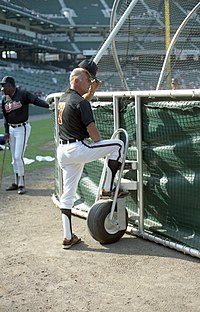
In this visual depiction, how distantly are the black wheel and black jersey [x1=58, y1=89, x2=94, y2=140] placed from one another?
2.21 ft

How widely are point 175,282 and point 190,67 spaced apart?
4276mm

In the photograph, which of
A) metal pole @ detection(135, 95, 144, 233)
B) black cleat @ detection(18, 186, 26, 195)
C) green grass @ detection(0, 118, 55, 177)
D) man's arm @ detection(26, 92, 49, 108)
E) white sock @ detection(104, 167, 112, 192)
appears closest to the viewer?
white sock @ detection(104, 167, 112, 192)

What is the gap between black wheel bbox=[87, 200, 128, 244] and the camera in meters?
4.37

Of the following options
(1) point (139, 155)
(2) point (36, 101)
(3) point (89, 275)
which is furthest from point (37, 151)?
(3) point (89, 275)

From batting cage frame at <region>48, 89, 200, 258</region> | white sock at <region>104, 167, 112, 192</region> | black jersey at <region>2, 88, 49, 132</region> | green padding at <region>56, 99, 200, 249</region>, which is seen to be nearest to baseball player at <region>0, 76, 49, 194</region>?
black jersey at <region>2, 88, 49, 132</region>

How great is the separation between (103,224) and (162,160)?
2.64 feet

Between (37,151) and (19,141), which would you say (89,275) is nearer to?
(19,141)

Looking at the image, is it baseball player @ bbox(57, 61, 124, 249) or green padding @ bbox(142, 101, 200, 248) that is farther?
baseball player @ bbox(57, 61, 124, 249)

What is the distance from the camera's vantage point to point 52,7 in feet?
174

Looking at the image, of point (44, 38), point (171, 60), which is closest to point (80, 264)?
point (171, 60)

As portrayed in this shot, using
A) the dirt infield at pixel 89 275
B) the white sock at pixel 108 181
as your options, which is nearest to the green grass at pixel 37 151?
the dirt infield at pixel 89 275

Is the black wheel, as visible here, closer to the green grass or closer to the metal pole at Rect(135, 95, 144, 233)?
the metal pole at Rect(135, 95, 144, 233)

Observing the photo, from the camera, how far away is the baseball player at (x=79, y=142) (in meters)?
4.23

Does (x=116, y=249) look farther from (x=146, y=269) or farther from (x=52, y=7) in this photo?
(x=52, y=7)
